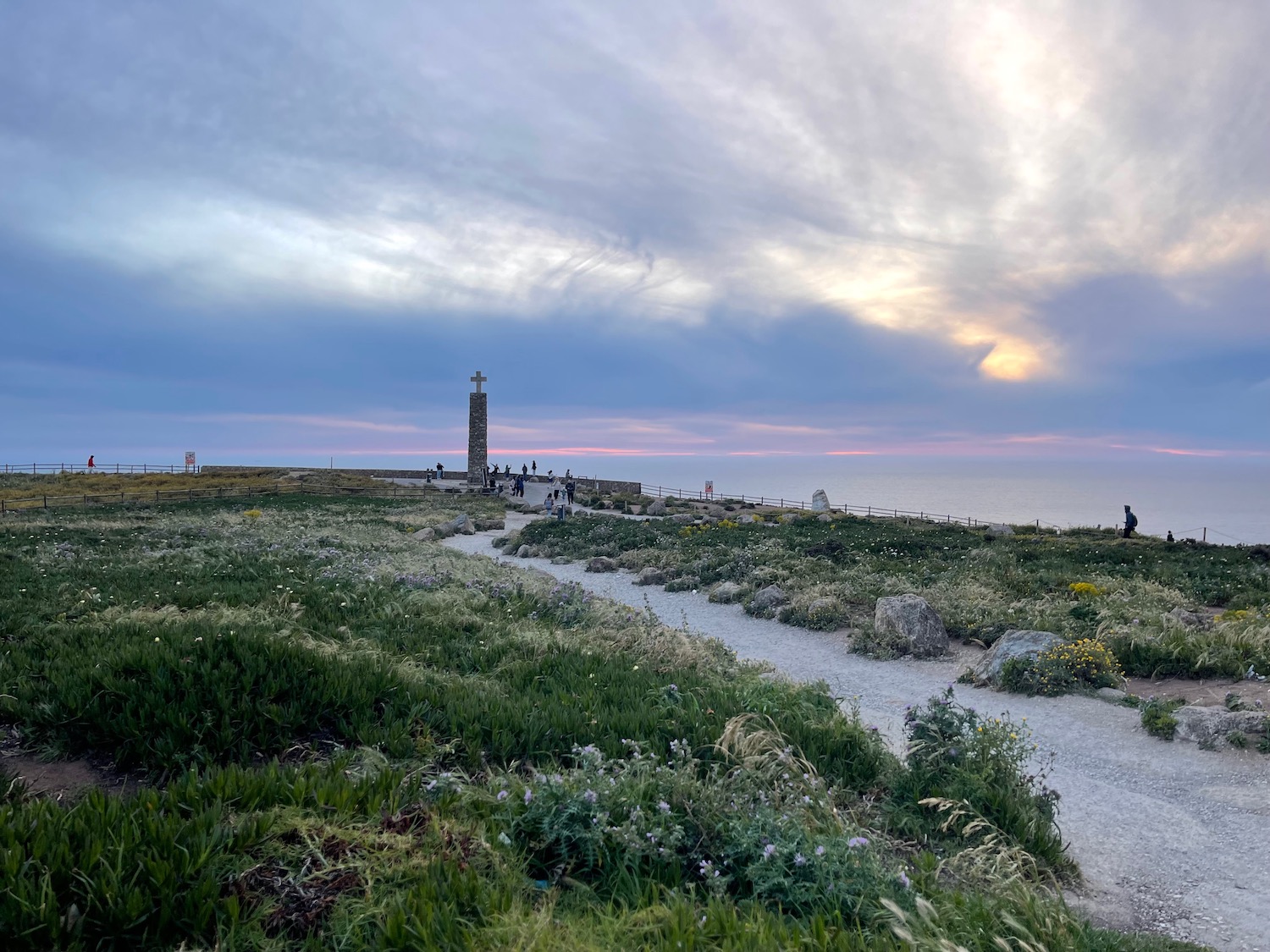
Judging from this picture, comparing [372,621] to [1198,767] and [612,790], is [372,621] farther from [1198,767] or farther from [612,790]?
[1198,767]

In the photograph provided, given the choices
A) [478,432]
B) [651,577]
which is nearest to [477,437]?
[478,432]

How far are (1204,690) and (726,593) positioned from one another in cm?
1031

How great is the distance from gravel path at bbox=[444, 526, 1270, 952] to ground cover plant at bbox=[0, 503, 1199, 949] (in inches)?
21.8

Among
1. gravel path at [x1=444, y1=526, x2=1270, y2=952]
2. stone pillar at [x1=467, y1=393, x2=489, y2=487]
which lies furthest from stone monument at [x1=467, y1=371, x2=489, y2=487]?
gravel path at [x1=444, y1=526, x2=1270, y2=952]

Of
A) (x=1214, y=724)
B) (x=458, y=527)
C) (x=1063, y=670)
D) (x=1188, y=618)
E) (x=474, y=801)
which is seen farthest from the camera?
(x=458, y=527)

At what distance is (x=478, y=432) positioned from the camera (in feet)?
229

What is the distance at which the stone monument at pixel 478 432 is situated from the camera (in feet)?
227

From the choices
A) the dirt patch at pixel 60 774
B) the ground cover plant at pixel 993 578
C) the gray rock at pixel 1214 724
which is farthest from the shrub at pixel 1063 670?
the dirt patch at pixel 60 774

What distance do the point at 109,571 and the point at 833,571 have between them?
56.1 feet

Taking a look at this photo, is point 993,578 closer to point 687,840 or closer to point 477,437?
point 687,840

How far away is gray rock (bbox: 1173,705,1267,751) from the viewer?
8547mm

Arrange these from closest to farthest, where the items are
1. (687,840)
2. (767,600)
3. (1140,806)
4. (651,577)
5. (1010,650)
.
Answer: (687,840), (1140,806), (1010,650), (767,600), (651,577)

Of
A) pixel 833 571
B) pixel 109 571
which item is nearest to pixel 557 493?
pixel 833 571

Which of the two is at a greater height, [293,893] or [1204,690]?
[293,893]
